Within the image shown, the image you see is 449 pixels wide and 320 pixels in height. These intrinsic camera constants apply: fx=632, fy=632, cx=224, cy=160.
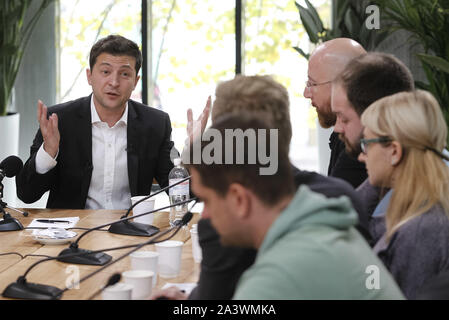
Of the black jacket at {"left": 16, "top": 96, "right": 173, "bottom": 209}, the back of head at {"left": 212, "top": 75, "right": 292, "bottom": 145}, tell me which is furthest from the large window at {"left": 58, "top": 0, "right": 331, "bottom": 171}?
the back of head at {"left": 212, "top": 75, "right": 292, "bottom": 145}

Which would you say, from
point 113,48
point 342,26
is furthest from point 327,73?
point 342,26

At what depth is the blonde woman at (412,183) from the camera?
1470 mm

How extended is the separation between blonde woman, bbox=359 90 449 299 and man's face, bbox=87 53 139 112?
157 cm

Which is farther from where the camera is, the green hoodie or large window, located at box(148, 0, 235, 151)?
large window, located at box(148, 0, 235, 151)

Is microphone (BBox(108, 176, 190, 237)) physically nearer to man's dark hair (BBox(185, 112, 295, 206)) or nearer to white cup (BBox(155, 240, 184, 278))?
white cup (BBox(155, 240, 184, 278))

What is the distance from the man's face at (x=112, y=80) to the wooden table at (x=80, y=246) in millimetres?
563

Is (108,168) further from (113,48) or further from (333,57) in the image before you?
(333,57)

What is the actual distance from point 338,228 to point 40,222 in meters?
1.60

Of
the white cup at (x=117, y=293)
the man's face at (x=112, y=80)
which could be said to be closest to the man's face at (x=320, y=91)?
the man's face at (x=112, y=80)

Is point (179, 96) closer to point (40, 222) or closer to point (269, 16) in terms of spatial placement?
point (269, 16)

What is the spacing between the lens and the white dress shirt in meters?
2.93

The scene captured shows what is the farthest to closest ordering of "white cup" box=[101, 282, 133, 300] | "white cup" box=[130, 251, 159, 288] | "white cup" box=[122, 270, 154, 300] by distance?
"white cup" box=[130, 251, 159, 288]
"white cup" box=[122, 270, 154, 300]
"white cup" box=[101, 282, 133, 300]

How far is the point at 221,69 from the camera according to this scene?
5352 millimetres
